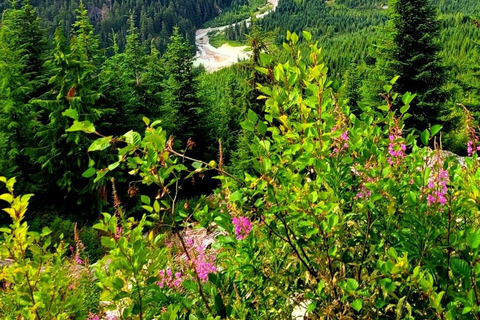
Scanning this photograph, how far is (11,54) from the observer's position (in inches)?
547

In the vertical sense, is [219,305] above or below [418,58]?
above

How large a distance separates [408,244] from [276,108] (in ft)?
2.78

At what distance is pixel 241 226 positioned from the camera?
6.44ft

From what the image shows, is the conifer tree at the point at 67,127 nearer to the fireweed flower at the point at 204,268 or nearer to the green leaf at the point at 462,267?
the fireweed flower at the point at 204,268

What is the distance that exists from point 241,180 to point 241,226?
0.34m

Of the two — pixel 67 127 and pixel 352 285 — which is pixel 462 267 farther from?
pixel 67 127

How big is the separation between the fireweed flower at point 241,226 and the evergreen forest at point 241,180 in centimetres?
1

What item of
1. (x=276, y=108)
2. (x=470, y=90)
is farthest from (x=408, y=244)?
(x=470, y=90)

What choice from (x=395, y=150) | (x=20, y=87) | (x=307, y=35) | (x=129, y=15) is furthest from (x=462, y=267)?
(x=129, y=15)

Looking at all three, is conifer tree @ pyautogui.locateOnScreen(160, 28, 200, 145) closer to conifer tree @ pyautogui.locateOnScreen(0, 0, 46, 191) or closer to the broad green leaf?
conifer tree @ pyautogui.locateOnScreen(0, 0, 46, 191)

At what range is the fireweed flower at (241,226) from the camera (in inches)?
76.3

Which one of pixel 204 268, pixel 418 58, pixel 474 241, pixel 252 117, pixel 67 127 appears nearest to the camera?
pixel 474 241

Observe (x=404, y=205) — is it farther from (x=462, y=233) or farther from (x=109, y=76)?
(x=109, y=76)

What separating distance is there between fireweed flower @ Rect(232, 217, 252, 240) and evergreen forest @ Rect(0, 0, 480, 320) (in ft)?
0.03
